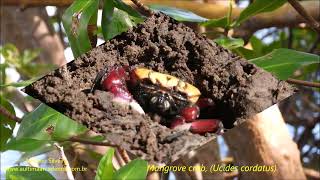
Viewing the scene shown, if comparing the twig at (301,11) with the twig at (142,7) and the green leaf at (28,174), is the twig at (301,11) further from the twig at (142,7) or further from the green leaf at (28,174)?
the green leaf at (28,174)

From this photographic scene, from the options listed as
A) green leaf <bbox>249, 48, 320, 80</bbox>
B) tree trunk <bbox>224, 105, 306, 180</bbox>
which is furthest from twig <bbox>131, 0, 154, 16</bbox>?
tree trunk <bbox>224, 105, 306, 180</bbox>

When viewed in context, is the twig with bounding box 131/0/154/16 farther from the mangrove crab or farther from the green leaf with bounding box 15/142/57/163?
the green leaf with bounding box 15/142/57/163

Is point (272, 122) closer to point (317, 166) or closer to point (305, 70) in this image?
point (305, 70)

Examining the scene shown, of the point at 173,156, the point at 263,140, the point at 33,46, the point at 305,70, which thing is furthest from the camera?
the point at 33,46

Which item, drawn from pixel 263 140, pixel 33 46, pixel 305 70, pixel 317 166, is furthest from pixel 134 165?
pixel 33 46

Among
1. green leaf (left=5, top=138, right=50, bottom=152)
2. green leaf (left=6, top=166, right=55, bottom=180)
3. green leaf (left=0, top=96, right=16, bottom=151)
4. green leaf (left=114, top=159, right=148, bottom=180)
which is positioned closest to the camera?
green leaf (left=114, top=159, right=148, bottom=180)

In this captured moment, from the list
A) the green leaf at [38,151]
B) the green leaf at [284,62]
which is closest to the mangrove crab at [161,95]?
the green leaf at [284,62]
